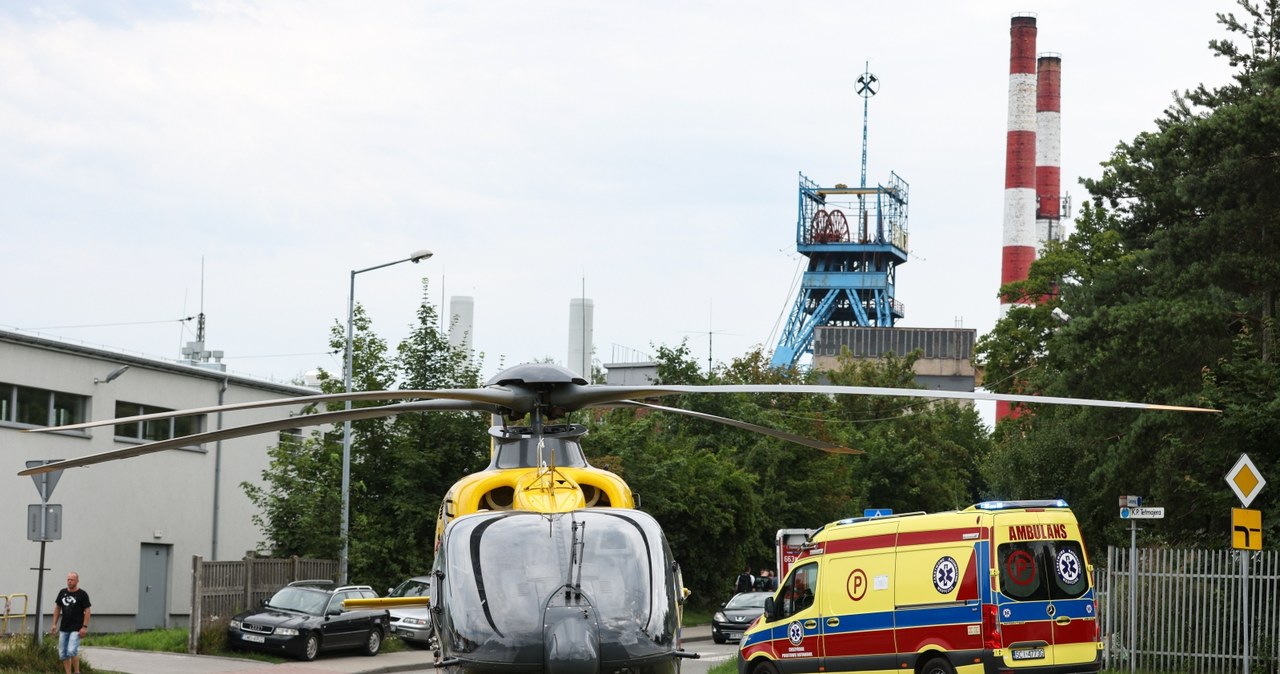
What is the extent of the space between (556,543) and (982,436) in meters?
78.0

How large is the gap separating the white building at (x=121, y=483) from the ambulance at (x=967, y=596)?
18.2 metres

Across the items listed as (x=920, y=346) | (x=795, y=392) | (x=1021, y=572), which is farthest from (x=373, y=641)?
(x=920, y=346)

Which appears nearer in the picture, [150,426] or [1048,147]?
[150,426]

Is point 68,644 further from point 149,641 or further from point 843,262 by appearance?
point 843,262

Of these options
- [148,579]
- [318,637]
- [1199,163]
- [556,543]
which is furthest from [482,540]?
[148,579]

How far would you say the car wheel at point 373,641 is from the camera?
29.7 m

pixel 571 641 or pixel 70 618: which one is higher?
pixel 571 641

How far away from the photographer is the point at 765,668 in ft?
67.8

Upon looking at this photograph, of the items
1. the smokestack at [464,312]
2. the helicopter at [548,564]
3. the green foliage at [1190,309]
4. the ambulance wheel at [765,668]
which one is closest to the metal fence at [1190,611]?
the green foliage at [1190,309]

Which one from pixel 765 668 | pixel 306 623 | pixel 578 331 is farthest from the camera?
pixel 578 331

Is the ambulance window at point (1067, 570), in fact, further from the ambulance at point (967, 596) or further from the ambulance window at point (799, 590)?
the ambulance window at point (799, 590)

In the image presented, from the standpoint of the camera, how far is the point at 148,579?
1366 inches

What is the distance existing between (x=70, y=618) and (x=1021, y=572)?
13.0 meters

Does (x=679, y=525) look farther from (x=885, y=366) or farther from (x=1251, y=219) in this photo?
(x=885, y=366)
